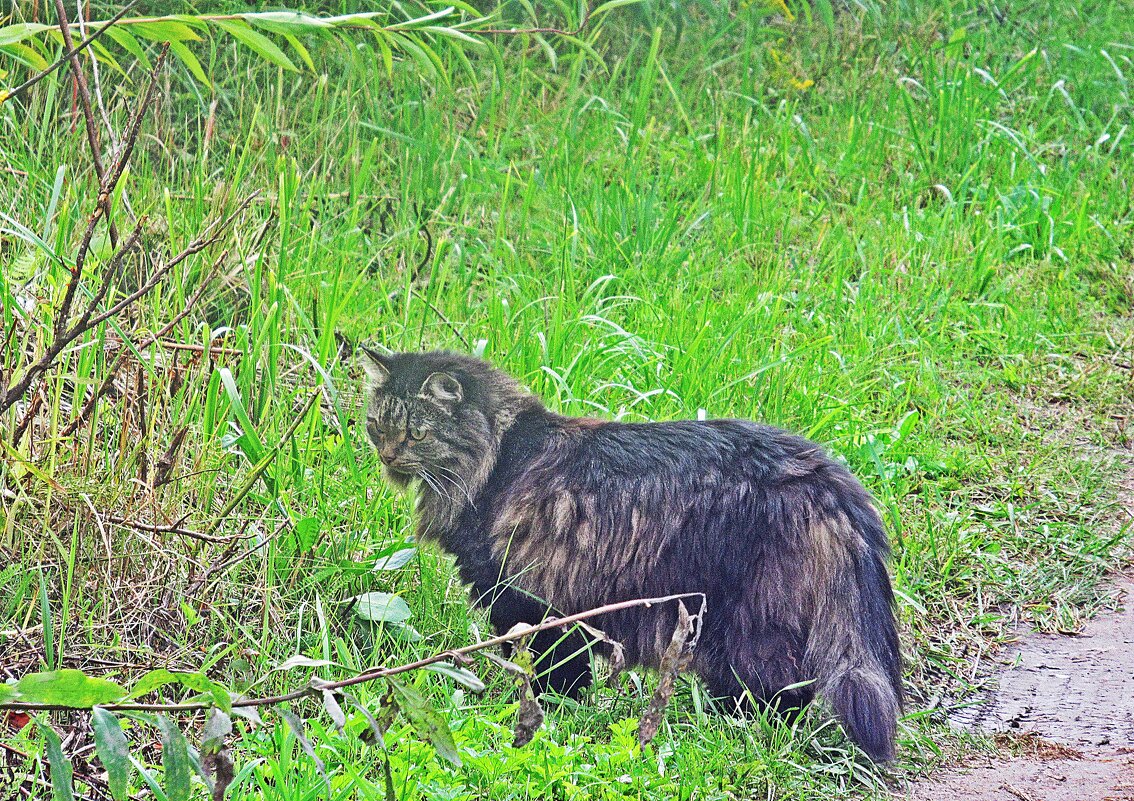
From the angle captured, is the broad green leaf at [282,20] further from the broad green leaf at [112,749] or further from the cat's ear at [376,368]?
the broad green leaf at [112,749]

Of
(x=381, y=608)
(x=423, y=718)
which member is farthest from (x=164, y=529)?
(x=423, y=718)

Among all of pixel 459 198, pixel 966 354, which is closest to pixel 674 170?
pixel 459 198

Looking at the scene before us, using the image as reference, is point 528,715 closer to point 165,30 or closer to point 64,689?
point 64,689

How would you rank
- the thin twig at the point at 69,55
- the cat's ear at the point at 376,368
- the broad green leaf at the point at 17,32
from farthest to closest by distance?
the cat's ear at the point at 376,368 → the broad green leaf at the point at 17,32 → the thin twig at the point at 69,55

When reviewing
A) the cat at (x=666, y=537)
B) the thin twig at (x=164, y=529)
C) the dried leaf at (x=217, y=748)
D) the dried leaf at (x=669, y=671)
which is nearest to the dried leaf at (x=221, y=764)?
the dried leaf at (x=217, y=748)

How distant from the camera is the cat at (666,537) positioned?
2.86 m

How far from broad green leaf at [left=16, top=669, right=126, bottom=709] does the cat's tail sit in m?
1.73

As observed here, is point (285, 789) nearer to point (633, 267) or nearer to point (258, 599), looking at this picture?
point (258, 599)

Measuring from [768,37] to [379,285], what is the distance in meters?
3.54

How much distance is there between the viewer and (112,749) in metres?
1.51

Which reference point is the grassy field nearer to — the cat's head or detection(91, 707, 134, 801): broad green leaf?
the cat's head

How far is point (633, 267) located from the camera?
15.7 ft

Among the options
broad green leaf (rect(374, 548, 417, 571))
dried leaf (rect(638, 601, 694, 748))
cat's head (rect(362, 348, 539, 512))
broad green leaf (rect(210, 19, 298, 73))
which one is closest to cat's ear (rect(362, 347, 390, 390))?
cat's head (rect(362, 348, 539, 512))

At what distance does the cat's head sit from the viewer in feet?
10.7
